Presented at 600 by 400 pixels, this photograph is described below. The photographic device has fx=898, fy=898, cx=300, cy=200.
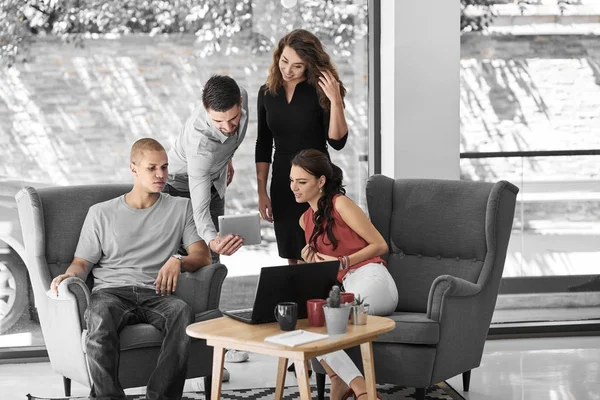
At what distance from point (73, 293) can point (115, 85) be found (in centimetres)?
164

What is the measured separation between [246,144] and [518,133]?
1627 mm

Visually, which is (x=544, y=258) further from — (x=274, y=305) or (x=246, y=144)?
(x=274, y=305)

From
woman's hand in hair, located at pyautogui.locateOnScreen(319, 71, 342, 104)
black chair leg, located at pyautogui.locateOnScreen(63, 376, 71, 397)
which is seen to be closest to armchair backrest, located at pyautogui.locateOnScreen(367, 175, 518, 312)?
woman's hand in hair, located at pyautogui.locateOnScreen(319, 71, 342, 104)

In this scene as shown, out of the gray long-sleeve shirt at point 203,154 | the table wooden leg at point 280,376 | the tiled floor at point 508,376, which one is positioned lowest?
the tiled floor at point 508,376

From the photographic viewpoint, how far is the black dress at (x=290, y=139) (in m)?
4.24

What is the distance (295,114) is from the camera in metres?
4.25

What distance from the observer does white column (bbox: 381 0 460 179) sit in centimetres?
489

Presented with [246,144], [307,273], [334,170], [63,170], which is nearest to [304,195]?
[334,170]

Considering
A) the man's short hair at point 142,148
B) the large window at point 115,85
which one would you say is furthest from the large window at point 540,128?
the man's short hair at point 142,148

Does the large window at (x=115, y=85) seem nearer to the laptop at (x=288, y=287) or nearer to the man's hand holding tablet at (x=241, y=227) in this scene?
the man's hand holding tablet at (x=241, y=227)

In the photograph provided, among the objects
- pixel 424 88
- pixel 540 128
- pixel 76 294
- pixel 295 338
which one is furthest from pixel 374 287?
pixel 540 128

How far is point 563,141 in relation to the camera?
212 inches

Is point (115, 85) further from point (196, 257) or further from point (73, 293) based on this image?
point (73, 293)

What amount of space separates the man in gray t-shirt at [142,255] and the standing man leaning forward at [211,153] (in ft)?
0.29
